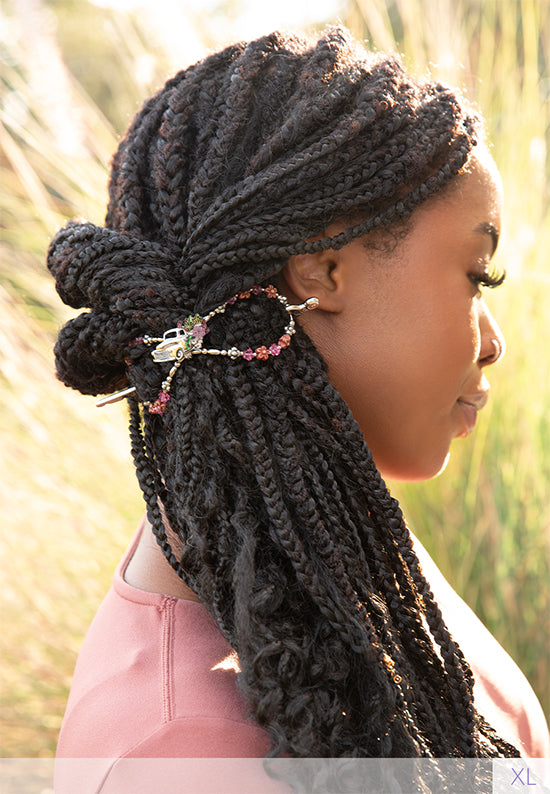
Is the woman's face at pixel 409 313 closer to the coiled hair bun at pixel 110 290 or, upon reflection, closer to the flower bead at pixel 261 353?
the flower bead at pixel 261 353

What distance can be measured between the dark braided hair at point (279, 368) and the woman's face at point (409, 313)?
65 mm

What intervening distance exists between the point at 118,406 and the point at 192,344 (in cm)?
190

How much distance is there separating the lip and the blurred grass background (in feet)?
3.06

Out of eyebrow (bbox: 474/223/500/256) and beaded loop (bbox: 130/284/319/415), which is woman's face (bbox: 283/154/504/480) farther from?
beaded loop (bbox: 130/284/319/415)

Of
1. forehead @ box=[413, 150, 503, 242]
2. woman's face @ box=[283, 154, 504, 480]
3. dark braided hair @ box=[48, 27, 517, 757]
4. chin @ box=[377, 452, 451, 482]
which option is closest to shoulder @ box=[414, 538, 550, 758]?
dark braided hair @ box=[48, 27, 517, 757]

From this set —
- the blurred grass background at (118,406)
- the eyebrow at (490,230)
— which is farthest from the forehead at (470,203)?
the blurred grass background at (118,406)

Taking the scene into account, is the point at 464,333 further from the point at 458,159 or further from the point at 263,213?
the point at 263,213

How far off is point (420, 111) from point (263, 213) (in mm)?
→ 408

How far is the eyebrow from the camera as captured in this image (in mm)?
→ 1571

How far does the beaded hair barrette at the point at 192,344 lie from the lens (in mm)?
1385

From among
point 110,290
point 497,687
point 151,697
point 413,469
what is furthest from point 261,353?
point 497,687

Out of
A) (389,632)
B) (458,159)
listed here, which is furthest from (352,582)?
(458,159)

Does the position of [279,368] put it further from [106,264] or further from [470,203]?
[470,203]

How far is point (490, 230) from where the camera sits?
160cm
